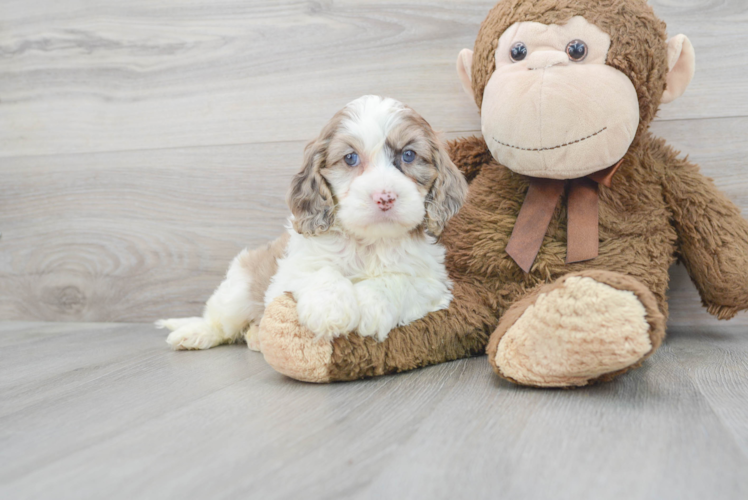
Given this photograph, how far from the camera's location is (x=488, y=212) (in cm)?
169

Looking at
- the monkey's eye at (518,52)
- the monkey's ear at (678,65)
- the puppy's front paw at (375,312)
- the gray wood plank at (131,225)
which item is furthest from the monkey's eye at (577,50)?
the gray wood plank at (131,225)

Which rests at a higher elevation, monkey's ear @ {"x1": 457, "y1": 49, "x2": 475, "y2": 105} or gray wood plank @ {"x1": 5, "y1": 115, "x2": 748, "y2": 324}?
monkey's ear @ {"x1": 457, "y1": 49, "x2": 475, "y2": 105}

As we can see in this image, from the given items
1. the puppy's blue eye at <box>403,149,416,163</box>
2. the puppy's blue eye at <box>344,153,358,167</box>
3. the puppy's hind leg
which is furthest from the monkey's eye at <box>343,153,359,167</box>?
the puppy's hind leg

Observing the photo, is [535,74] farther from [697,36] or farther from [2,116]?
[2,116]

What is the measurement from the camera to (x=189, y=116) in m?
2.32

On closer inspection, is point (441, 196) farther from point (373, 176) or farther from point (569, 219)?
point (569, 219)

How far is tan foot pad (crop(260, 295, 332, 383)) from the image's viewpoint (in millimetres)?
1379

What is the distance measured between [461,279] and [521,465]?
82cm

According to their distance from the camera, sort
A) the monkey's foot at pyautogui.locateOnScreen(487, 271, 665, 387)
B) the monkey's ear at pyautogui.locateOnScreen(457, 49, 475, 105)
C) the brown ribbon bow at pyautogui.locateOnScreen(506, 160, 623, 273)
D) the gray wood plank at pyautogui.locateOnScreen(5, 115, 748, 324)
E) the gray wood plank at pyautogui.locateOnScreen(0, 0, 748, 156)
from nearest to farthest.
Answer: the monkey's foot at pyautogui.locateOnScreen(487, 271, 665, 387) < the brown ribbon bow at pyautogui.locateOnScreen(506, 160, 623, 273) < the monkey's ear at pyautogui.locateOnScreen(457, 49, 475, 105) < the gray wood plank at pyautogui.locateOnScreen(0, 0, 748, 156) < the gray wood plank at pyautogui.locateOnScreen(5, 115, 748, 324)

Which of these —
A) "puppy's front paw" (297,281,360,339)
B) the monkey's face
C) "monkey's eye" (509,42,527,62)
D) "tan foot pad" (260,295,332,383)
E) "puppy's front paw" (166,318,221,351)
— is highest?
"monkey's eye" (509,42,527,62)

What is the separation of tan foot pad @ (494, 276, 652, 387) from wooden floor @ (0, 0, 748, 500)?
2.4 inches

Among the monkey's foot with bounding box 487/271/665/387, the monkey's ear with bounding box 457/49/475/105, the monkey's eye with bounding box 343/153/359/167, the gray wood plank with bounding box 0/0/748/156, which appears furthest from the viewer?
the gray wood plank with bounding box 0/0/748/156

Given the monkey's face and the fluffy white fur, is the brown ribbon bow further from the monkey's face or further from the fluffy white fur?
the fluffy white fur

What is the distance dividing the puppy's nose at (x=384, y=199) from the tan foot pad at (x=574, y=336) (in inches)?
15.7
